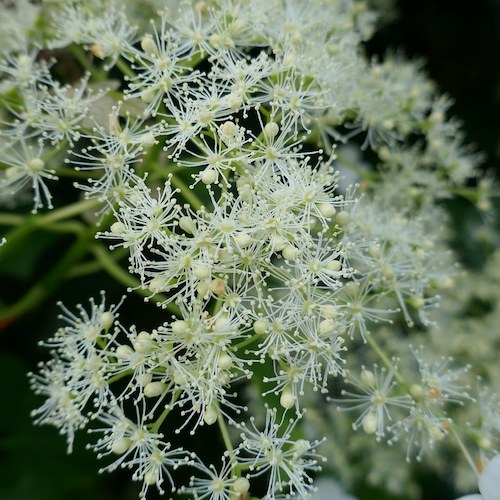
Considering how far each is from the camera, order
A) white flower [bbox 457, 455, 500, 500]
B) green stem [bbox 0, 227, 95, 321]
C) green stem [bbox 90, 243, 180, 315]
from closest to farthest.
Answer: white flower [bbox 457, 455, 500, 500] → green stem [bbox 90, 243, 180, 315] → green stem [bbox 0, 227, 95, 321]

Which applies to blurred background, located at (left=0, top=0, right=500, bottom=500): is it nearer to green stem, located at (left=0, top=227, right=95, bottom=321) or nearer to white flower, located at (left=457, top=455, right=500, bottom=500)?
green stem, located at (left=0, top=227, right=95, bottom=321)

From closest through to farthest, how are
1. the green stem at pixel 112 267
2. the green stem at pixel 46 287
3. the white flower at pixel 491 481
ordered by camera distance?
the white flower at pixel 491 481, the green stem at pixel 112 267, the green stem at pixel 46 287

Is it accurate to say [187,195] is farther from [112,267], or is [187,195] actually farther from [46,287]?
[46,287]

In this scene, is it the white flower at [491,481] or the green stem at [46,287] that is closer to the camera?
the white flower at [491,481]

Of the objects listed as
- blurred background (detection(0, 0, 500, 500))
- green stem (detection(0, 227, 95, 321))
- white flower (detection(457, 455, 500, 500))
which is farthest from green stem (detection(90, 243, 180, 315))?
white flower (detection(457, 455, 500, 500))

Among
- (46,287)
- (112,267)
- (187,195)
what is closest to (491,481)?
(187,195)

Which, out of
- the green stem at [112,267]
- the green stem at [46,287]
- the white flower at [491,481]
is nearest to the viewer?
the white flower at [491,481]

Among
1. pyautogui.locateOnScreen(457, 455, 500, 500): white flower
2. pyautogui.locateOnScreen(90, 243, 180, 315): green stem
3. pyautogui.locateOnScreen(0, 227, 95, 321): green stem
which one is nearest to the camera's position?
pyautogui.locateOnScreen(457, 455, 500, 500): white flower

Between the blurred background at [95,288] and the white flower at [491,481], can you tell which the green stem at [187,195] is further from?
the white flower at [491,481]

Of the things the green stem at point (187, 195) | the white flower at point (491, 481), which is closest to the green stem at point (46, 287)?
the green stem at point (187, 195)
